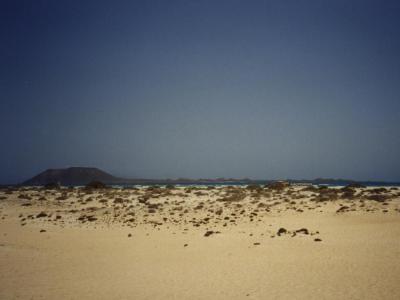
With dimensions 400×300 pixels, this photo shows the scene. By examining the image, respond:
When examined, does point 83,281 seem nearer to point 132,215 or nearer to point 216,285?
point 216,285

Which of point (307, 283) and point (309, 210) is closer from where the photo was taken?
point (307, 283)

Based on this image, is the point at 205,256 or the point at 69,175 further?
the point at 69,175

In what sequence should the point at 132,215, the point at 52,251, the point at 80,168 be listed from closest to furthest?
the point at 52,251 → the point at 132,215 → the point at 80,168

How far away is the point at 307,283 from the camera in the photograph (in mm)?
7145

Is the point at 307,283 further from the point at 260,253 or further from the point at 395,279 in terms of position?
the point at 260,253

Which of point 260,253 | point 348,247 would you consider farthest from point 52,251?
point 348,247

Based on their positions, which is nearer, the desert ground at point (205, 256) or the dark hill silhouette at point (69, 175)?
the desert ground at point (205, 256)

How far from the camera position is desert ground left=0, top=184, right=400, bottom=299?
22.6ft

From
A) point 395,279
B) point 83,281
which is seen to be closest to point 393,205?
point 395,279

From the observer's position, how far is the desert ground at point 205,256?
6898 mm

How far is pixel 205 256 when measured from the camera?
9867 millimetres

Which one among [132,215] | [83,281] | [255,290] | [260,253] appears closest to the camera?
[255,290]

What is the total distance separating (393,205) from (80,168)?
136 metres

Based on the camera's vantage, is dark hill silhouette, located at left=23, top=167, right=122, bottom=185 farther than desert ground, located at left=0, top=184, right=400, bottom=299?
Yes
